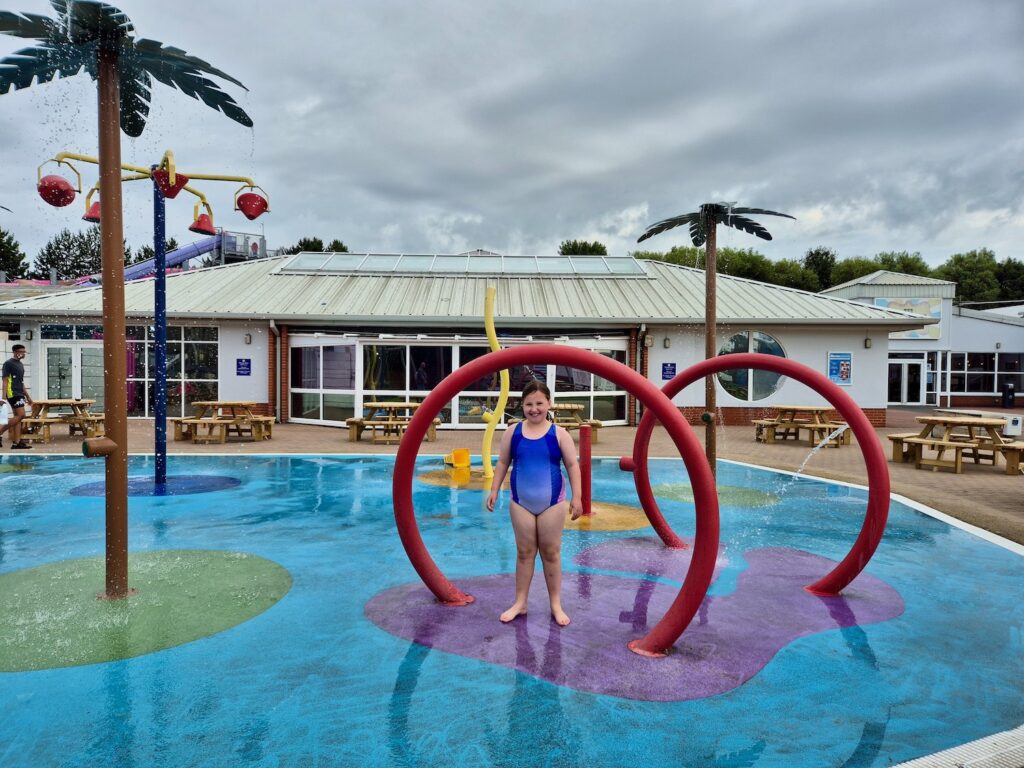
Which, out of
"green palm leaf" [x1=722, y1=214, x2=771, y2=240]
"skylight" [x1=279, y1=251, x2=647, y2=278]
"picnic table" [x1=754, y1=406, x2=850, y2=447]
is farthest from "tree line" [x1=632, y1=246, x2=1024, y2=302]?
"green palm leaf" [x1=722, y1=214, x2=771, y2=240]

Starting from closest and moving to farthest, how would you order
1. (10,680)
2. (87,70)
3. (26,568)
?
(10,680) < (87,70) < (26,568)

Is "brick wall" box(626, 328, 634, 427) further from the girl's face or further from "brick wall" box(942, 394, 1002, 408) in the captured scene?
"brick wall" box(942, 394, 1002, 408)

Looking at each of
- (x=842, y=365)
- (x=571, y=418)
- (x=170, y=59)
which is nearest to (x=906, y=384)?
(x=842, y=365)

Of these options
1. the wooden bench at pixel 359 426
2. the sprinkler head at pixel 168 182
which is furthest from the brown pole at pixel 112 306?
the wooden bench at pixel 359 426

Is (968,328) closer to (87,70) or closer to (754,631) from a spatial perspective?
(754,631)

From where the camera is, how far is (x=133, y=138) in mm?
6625

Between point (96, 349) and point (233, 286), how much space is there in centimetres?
431

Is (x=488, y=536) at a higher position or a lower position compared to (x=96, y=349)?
lower

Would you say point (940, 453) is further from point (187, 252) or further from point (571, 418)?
point (187, 252)

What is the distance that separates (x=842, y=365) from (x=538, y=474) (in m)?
17.9

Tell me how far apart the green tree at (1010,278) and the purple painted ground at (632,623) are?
69.4 metres

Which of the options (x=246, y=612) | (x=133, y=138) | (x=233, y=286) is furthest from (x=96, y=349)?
(x=246, y=612)

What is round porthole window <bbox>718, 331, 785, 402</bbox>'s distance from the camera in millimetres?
19562

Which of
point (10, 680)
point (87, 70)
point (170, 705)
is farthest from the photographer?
point (87, 70)
